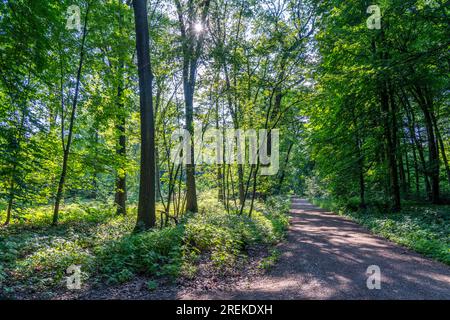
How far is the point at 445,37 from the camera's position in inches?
319

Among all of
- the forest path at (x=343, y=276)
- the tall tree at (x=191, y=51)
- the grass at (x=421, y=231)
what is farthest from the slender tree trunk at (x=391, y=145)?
the tall tree at (x=191, y=51)

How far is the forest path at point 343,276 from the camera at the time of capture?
4121mm

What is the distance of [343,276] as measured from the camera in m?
4.96

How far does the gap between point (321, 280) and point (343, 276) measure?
506mm

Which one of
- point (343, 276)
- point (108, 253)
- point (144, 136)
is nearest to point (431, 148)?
point (343, 276)

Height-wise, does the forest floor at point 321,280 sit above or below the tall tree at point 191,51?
below

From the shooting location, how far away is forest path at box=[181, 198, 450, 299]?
13.5 feet

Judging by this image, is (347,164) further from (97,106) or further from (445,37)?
(97,106)

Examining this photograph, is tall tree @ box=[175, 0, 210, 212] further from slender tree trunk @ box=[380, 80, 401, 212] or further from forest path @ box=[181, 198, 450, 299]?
slender tree trunk @ box=[380, 80, 401, 212]

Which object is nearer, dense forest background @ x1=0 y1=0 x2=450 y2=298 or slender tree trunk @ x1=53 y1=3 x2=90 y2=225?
dense forest background @ x1=0 y1=0 x2=450 y2=298

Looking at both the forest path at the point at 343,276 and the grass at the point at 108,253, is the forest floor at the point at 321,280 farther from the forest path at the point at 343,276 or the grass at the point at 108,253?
the grass at the point at 108,253

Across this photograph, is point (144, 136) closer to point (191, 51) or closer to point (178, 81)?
point (191, 51)

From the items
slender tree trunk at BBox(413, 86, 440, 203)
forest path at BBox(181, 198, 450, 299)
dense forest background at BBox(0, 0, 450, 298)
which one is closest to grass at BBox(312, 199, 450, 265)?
forest path at BBox(181, 198, 450, 299)

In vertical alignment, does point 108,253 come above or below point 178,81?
below
